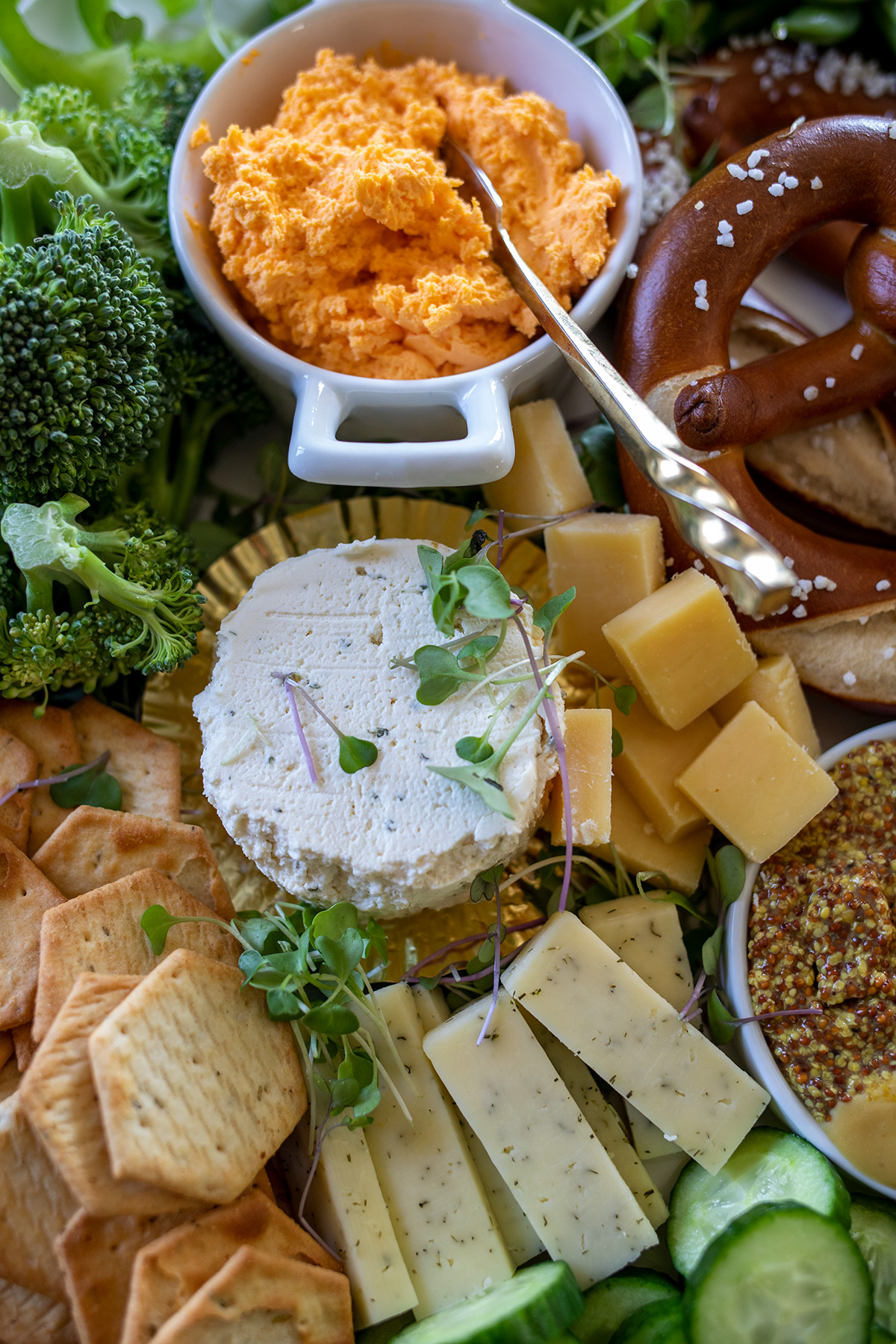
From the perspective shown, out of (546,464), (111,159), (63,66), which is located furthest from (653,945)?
(63,66)

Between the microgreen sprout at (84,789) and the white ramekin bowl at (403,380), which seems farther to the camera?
the microgreen sprout at (84,789)

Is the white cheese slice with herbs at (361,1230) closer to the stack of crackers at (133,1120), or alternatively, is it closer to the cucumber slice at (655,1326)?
the stack of crackers at (133,1120)

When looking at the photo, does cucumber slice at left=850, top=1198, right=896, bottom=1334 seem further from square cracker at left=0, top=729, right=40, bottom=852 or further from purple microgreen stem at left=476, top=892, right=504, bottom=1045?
square cracker at left=0, top=729, right=40, bottom=852

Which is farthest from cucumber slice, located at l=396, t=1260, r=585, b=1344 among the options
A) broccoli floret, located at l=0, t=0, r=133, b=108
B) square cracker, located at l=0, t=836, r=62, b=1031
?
broccoli floret, located at l=0, t=0, r=133, b=108

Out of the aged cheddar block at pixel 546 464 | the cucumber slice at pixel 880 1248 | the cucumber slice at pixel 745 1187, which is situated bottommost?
the cucumber slice at pixel 880 1248

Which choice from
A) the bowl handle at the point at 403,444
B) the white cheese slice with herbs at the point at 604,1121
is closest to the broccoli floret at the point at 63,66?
Answer: the bowl handle at the point at 403,444

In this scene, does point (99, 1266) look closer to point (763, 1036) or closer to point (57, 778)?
point (57, 778)

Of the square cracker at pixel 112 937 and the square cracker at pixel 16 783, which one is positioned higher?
the square cracker at pixel 16 783
